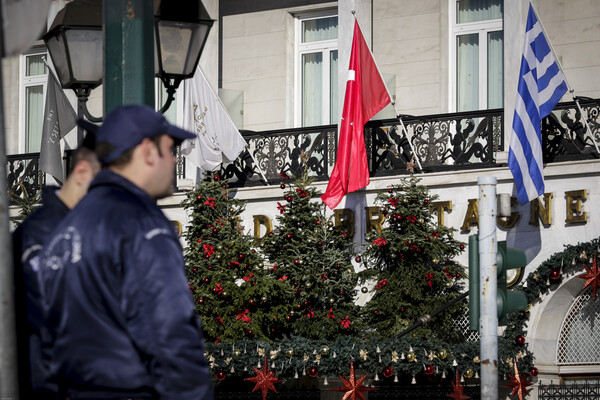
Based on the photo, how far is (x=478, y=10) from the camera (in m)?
18.6

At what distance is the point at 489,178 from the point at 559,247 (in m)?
8.24

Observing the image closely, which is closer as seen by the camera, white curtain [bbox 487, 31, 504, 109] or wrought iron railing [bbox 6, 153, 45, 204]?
white curtain [bbox 487, 31, 504, 109]

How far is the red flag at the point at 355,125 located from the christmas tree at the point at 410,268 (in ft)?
2.22

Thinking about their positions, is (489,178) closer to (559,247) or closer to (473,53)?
(559,247)

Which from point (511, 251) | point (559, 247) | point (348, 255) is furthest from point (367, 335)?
point (511, 251)

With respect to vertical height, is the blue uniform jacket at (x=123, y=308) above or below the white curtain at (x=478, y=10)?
below

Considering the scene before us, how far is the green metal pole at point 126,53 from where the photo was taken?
6520 mm

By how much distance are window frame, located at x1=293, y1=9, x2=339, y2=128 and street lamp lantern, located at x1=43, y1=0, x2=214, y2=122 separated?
1103 cm

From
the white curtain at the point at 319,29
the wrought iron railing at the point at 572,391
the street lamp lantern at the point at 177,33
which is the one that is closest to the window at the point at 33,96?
the white curtain at the point at 319,29

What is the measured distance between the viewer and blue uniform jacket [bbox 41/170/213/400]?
3.50 m

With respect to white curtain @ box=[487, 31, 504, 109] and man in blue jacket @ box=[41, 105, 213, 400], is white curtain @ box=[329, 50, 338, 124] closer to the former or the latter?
white curtain @ box=[487, 31, 504, 109]

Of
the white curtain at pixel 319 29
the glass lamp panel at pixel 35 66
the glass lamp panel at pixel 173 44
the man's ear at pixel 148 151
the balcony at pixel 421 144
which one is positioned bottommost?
the man's ear at pixel 148 151

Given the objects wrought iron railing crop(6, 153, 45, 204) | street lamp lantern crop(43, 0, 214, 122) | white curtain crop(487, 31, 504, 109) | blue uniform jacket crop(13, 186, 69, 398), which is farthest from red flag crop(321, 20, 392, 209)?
blue uniform jacket crop(13, 186, 69, 398)

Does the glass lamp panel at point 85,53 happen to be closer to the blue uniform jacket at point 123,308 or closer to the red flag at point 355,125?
the blue uniform jacket at point 123,308
